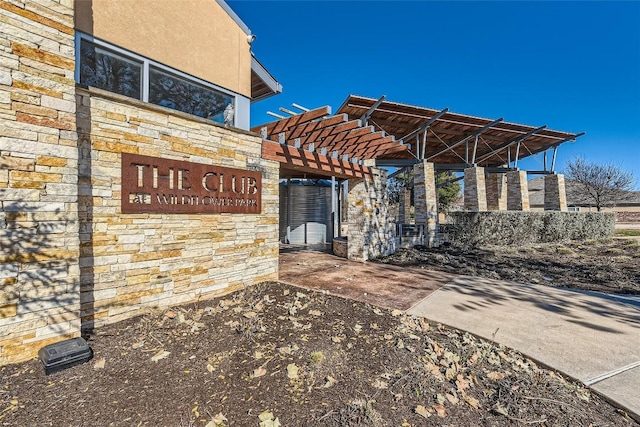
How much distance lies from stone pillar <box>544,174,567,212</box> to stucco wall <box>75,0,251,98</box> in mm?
19524

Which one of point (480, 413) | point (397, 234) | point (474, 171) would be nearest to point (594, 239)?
point (474, 171)

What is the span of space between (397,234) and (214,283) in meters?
8.19

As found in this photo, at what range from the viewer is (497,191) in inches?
712

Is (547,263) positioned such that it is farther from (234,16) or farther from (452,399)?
(234,16)

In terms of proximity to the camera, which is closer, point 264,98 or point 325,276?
point 325,276

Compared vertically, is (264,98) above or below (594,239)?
above

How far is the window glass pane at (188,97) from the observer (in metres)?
4.68

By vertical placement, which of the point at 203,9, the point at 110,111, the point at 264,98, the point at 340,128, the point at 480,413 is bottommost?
the point at 480,413

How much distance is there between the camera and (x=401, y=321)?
13.0 ft

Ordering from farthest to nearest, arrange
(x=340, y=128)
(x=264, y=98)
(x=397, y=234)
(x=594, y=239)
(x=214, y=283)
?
(x=594, y=239)
(x=397, y=234)
(x=264, y=98)
(x=340, y=128)
(x=214, y=283)

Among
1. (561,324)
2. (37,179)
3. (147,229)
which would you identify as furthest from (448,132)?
(37,179)

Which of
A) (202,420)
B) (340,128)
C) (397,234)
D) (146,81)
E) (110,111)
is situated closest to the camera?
(202,420)

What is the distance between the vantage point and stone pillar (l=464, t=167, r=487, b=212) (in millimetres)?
14351

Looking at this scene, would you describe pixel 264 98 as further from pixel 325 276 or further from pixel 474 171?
pixel 474 171
